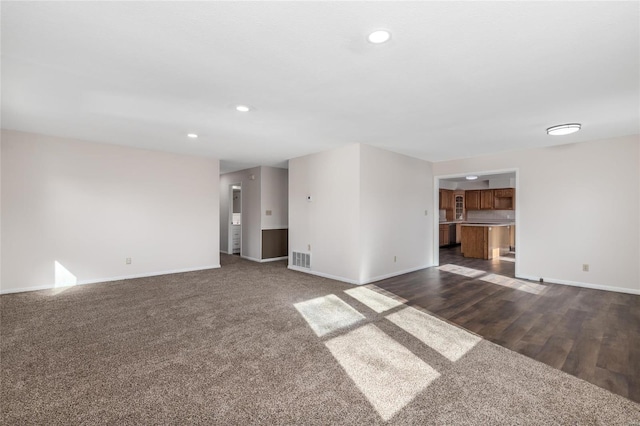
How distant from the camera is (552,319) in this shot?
11.1 feet

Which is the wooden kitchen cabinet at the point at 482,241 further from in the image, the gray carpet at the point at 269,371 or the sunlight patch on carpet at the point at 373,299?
Result: the gray carpet at the point at 269,371

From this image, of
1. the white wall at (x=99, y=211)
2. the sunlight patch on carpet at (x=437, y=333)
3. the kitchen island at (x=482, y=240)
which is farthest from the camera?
the kitchen island at (x=482, y=240)

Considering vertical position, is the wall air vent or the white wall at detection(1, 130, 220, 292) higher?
the white wall at detection(1, 130, 220, 292)

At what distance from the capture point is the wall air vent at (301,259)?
5.97 metres

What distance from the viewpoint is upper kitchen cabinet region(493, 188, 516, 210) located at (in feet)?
31.2

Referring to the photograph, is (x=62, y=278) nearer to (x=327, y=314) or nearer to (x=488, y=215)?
(x=327, y=314)

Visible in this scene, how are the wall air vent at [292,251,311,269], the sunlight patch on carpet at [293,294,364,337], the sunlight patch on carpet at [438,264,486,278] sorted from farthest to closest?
the wall air vent at [292,251,311,269], the sunlight patch on carpet at [438,264,486,278], the sunlight patch on carpet at [293,294,364,337]

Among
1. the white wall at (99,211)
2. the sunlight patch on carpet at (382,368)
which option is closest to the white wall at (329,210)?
the white wall at (99,211)

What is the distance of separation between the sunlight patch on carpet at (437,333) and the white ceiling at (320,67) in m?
2.39

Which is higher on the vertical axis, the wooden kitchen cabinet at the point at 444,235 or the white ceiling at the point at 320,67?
the white ceiling at the point at 320,67

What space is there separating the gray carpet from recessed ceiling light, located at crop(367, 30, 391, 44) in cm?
240

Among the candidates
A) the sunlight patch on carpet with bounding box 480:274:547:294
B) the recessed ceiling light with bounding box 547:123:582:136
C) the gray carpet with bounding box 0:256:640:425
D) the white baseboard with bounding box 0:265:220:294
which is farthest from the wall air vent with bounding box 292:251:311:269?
the recessed ceiling light with bounding box 547:123:582:136

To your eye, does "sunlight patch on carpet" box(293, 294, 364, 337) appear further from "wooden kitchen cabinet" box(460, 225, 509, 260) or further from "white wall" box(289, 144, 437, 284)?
"wooden kitchen cabinet" box(460, 225, 509, 260)

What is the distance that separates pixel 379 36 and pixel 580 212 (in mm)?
4991
